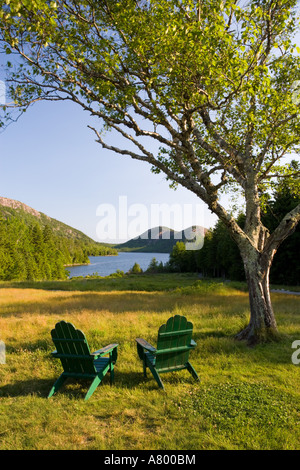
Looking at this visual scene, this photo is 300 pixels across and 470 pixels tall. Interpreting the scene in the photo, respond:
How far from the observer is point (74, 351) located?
490 cm

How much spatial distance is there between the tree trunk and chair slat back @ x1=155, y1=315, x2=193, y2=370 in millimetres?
3029

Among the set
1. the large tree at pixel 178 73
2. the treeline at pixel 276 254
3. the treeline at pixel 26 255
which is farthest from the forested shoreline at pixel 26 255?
the large tree at pixel 178 73

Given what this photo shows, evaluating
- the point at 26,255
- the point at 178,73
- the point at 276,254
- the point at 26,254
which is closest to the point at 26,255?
the point at 26,255

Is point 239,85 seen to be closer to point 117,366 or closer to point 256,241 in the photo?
point 256,241

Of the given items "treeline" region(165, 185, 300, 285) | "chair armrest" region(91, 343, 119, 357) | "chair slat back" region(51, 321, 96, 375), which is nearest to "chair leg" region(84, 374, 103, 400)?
"chair slat back" region(51, 321, 96, 375)

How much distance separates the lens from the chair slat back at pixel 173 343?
4973 millimetres

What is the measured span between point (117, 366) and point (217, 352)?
229 centimetres

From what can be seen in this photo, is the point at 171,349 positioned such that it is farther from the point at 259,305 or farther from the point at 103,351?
the point at 259,305

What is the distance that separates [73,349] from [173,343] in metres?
1.68

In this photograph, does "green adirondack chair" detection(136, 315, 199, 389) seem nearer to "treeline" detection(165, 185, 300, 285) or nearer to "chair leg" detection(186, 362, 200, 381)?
"chair leg" detection(186, 362, 200, 381)

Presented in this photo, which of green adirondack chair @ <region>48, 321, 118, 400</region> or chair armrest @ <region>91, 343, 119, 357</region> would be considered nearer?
green adirondack chair @ <region>48, 321, 118, 400</region>

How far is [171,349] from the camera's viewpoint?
16.7 ft

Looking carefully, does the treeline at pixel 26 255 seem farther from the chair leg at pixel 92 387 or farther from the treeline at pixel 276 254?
the chair leg at pixel 92 387

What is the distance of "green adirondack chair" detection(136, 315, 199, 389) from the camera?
16.3 ft
